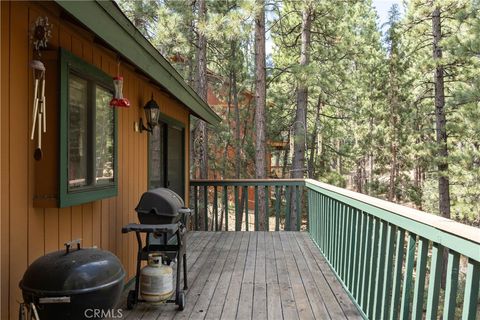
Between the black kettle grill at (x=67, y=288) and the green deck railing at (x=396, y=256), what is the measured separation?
1.46m

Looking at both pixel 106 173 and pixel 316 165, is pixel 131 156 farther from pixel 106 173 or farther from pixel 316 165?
pixel 316 165

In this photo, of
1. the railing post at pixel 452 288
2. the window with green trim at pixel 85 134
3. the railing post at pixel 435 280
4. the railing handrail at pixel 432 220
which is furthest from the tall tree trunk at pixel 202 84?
the railing post at pixel 452 288

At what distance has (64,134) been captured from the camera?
7.41ft

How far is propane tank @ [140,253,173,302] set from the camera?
9.64ft

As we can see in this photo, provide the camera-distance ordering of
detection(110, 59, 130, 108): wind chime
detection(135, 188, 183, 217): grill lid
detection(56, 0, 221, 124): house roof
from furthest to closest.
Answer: detection(135, 188, 183, 217): grill lid < detection(110, 59, 130, 108): wind chime < detection(56, 0, 221, 124): house roof

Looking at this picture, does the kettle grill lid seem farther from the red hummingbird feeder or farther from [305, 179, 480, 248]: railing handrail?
[305, 179, 480, 248]: railing handrail

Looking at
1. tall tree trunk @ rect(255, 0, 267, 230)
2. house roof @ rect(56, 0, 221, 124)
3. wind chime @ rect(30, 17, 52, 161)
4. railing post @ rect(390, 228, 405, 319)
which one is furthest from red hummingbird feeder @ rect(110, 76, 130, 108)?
tall tree trunk @ rect(255, 0, 267, 230)

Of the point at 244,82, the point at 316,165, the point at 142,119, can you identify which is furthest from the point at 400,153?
the point at 142,119

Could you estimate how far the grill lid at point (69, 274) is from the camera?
173 centimetres

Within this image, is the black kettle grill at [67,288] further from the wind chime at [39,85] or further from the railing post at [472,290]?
the railing post at [472,290]

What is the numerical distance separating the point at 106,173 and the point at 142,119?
4.31 feet

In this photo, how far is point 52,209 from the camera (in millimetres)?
2367

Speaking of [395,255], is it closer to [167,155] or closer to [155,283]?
[155,283]

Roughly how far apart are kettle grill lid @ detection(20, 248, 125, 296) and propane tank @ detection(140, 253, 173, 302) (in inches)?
41.5
